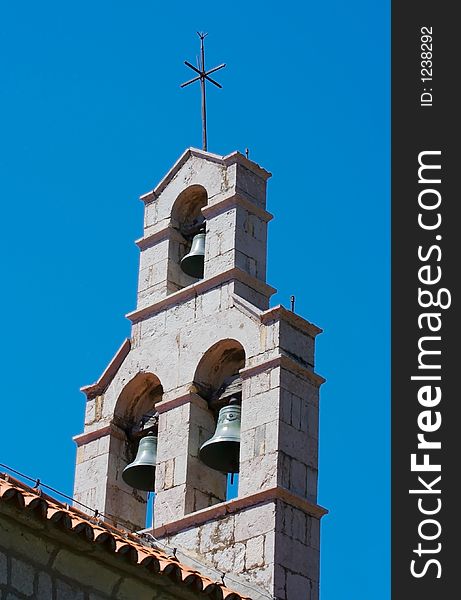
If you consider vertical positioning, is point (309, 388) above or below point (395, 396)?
above

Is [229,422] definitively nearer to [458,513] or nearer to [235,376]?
[235,376]

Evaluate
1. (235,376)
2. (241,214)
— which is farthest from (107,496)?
(241,214)

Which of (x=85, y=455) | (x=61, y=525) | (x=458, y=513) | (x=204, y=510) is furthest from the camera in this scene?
(x=85, y=455)

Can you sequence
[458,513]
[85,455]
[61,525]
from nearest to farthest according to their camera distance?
1. [61,525]
2. [458,513]
3. [85,455]

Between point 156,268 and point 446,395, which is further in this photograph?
point 156,268

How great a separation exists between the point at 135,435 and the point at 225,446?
46.0 inches

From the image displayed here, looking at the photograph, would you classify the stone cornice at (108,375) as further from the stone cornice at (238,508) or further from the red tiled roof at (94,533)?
the red tiled roof at (94,533)

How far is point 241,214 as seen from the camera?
47.1 ft

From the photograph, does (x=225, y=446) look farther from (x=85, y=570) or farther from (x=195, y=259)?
(x=85, y=570)

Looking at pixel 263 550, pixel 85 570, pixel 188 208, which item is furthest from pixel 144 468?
pixel 85 570

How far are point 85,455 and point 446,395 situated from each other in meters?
3.70

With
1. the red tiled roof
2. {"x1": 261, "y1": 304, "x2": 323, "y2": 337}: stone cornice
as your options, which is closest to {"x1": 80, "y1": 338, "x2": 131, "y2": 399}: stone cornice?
{"x1": 261, "y1": 304, "x2": 323, "y2": 337}: stone cornice

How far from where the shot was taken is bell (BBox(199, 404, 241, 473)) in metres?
13.3

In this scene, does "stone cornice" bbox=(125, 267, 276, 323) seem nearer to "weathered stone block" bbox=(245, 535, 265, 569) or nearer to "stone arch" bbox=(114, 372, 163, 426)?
"stone arch" bbox=(114, 372, 163, 426)
